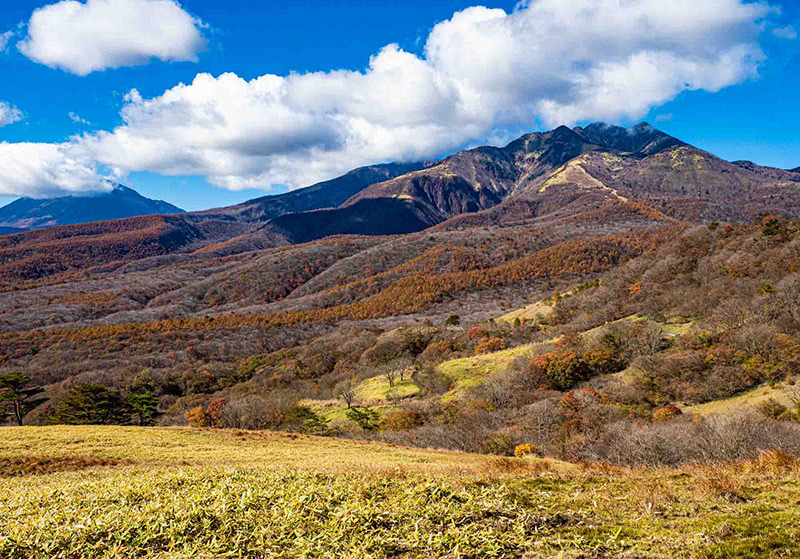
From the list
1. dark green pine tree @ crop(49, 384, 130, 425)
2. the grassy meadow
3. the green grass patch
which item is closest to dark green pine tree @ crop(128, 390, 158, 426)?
dark green pine tree @ crop(49, 384, 130, 425)

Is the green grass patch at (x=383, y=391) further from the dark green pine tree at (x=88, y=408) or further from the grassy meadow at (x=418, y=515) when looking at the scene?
the grassy meadow at (x=418, y=515)

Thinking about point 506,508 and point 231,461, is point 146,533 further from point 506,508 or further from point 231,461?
point 231,461

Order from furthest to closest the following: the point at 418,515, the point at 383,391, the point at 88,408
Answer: the point at 383,391 → the point at 88,408 → the point at 418,515

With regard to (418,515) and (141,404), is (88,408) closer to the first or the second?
(141,404)

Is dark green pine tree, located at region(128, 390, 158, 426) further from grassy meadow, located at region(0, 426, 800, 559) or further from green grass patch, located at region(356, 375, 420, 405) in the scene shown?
grassy meadow, located at region(0, 426, 800, 559)

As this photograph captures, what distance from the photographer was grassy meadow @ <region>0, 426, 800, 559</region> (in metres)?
7.14

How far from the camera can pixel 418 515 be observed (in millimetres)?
8430

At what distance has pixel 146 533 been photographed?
25.0 ft

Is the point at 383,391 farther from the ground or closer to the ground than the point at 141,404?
closer to the ground

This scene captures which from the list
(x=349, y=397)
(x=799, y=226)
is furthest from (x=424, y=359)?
(x=799, y=226)

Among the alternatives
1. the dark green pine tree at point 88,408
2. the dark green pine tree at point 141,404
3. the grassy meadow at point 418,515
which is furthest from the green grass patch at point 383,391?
the grassy meadow at point 418,515

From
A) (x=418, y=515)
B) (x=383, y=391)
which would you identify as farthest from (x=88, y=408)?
(x=418, y=515)

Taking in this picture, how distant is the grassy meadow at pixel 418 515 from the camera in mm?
7145

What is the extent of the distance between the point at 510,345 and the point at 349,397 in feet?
104
